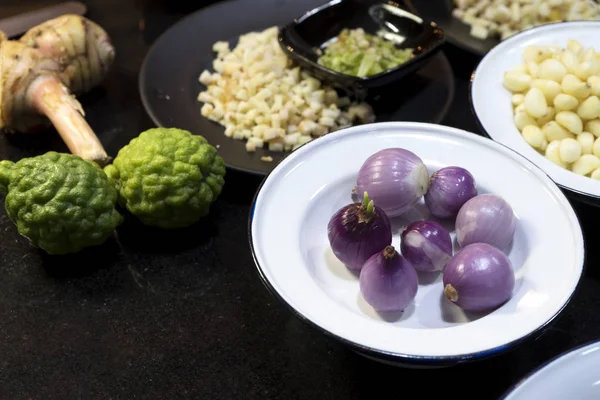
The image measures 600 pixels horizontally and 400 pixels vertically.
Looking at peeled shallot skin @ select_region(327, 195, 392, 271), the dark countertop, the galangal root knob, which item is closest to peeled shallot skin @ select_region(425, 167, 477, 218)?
peeled shallot skin @ select_region(327, 195, 392, 271)

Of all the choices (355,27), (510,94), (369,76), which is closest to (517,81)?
(510,94)

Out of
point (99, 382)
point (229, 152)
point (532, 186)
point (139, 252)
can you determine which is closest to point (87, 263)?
point (139, 252)

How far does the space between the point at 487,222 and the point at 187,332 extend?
1.72 ft

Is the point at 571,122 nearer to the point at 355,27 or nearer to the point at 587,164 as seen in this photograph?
the point at 587,164

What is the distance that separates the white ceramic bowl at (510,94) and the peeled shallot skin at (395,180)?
0.27 m

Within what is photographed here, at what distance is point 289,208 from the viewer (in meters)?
0.93

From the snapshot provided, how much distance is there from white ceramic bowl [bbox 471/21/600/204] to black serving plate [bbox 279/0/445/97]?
156mm

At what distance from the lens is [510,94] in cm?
122

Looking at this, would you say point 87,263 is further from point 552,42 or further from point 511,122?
point 552,42

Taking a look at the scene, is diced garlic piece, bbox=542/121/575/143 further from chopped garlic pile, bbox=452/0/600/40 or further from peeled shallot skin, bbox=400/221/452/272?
chopped garlic pile, bbox=452/0/600/40

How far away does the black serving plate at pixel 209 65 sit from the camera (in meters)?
1.29

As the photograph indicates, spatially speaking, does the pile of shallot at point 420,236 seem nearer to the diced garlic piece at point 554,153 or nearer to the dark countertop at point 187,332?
the dark countertop at point 187,332

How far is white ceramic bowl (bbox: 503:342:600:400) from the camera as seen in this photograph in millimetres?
729

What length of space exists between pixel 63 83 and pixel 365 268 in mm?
896
